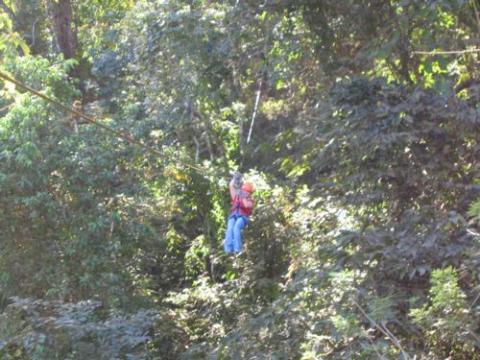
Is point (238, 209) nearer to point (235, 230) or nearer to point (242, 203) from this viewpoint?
point (242, 203)

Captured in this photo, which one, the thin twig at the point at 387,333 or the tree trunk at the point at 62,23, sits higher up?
the tree trunk at the point at 62,23

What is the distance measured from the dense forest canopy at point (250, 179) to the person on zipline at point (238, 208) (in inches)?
13.1

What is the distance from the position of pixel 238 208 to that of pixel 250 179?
1468 millimetres

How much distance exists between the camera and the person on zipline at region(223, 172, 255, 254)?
245 inches

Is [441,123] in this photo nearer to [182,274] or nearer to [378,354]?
[378,354]

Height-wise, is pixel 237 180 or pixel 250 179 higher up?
pixel 250 179

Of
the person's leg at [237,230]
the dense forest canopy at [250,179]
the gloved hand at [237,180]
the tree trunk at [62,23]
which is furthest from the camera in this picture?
the tree trunk at [62,23]

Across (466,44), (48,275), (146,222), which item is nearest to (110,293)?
(48,275)

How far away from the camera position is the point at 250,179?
792cm

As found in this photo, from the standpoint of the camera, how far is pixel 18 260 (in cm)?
679

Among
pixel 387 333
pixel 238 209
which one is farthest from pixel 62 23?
pixel 387 333

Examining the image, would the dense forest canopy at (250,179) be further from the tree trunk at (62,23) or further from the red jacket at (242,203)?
the red jacket at (242,203)

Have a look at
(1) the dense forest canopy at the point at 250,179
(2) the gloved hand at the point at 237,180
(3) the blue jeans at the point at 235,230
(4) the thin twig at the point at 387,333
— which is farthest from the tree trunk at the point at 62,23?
(4) the thin twig at the point at 387,333

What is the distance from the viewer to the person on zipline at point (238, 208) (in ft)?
20.4
